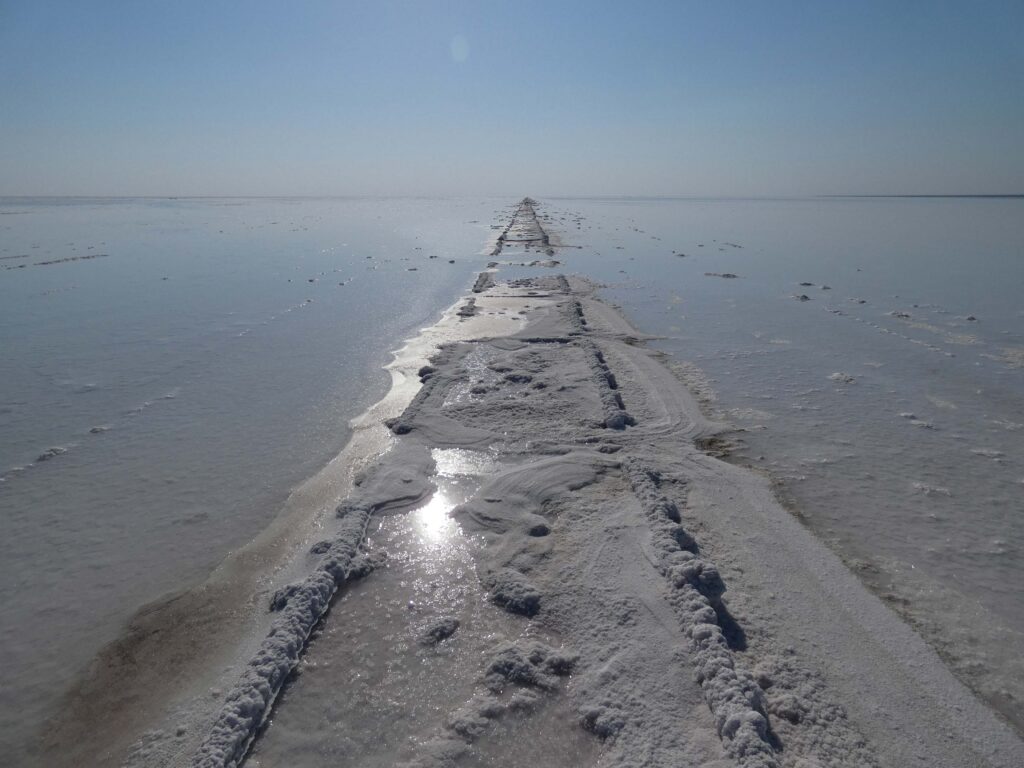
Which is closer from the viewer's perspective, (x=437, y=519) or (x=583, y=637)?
(x=583, y=637)

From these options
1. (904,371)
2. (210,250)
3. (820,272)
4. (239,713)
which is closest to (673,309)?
(904,371)

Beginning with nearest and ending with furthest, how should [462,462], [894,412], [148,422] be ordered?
[462,462] < [148,422] < [894,412]

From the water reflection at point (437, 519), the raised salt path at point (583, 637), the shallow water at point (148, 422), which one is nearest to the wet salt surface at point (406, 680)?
the raised salt path at point (583, 637)

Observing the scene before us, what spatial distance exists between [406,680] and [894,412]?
7.00 meters

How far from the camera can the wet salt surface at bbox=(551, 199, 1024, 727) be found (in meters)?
4.32

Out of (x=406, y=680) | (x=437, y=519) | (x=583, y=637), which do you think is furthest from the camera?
(x=437, y=519)

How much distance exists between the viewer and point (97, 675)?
3.68 metres

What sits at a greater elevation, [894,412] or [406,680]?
[894,412]

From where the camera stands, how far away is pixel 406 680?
3.56 meters

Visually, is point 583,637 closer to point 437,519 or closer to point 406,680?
point 406,680

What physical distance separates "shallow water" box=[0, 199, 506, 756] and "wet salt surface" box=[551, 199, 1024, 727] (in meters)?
5.14

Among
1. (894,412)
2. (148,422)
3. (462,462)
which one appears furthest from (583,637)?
(148,422)

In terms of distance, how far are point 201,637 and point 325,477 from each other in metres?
2.20

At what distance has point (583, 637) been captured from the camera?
384 centimetres
